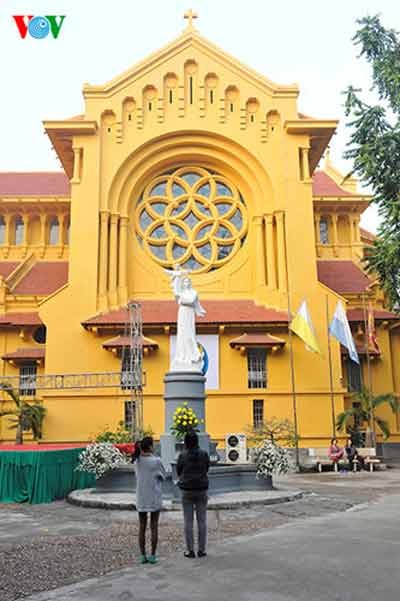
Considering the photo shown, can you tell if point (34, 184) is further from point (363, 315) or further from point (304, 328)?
point (363, 315)

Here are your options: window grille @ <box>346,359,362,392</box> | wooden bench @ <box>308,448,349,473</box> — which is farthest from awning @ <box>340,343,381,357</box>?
wooden bench @ <box>308,448,349,473</box>

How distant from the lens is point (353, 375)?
1253 inches

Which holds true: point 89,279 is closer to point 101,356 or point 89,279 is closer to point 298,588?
point 101,356

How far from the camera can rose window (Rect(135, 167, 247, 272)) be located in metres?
31.6

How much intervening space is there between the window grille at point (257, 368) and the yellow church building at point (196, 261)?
70mm

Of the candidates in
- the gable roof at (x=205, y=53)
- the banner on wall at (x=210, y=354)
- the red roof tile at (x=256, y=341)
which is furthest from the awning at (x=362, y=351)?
the gable roof at (x=205, y=53)

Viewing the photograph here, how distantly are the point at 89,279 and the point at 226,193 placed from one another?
9.14m

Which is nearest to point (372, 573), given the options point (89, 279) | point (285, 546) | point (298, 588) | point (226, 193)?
point (298, 588)

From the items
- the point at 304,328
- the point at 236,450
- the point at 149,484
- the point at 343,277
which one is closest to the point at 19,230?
the point at 304,328

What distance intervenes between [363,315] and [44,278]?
17.8m

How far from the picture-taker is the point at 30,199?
Answer: 35.3 meters

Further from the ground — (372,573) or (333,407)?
(333,407)

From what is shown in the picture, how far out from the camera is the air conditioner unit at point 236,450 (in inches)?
904

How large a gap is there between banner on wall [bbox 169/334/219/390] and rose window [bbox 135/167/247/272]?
4.26 meters
